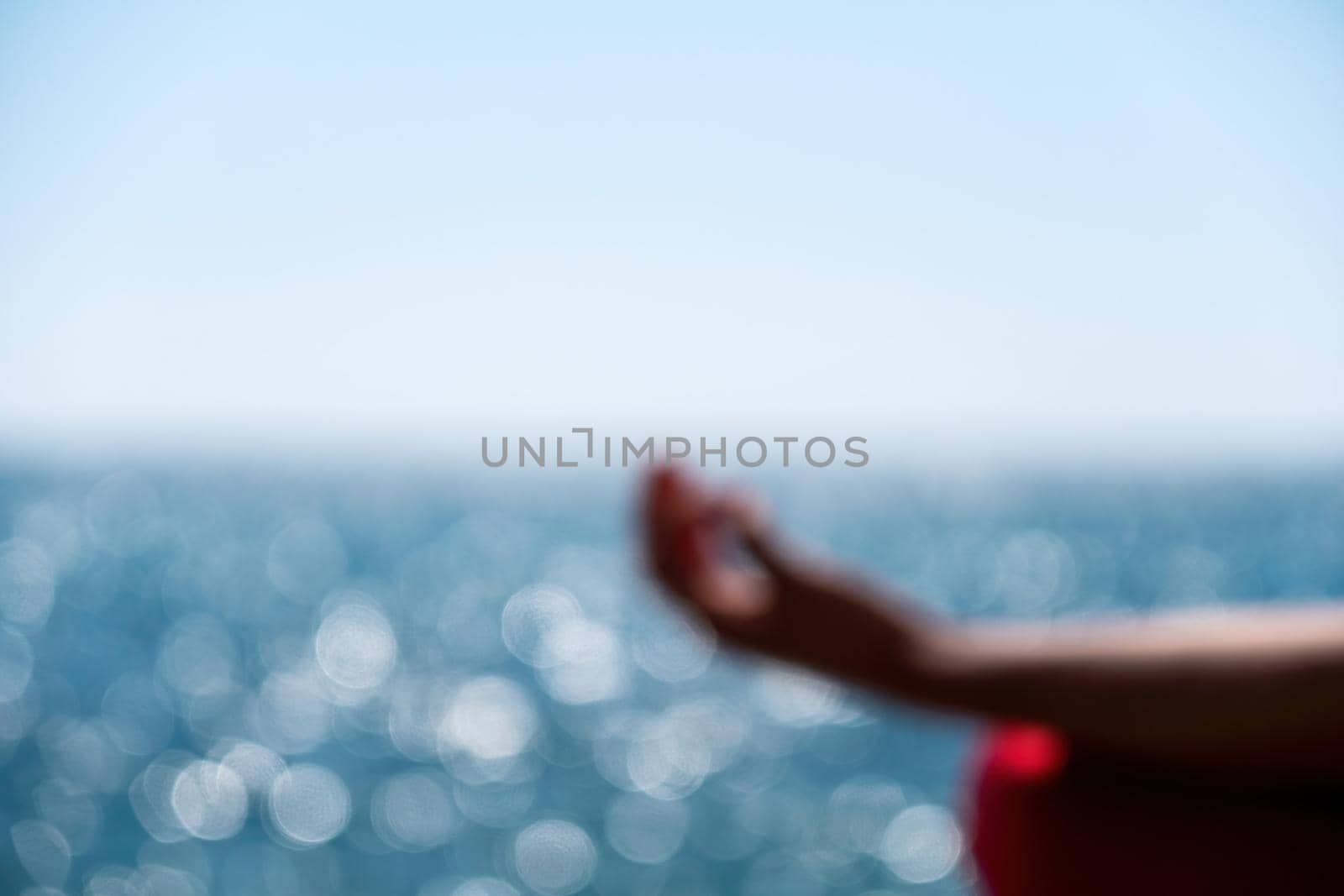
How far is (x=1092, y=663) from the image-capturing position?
0.87 m

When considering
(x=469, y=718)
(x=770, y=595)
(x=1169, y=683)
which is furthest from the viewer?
(x=469, y=718)

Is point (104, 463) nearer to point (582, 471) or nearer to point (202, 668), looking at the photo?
point (582, 471)

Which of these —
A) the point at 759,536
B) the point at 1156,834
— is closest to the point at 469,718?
the point at 759,536

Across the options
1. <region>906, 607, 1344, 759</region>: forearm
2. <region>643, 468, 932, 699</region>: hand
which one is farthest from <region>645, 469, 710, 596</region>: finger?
<region>906, 607, 1344, 759</region>: forearm

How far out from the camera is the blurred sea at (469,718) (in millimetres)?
13477

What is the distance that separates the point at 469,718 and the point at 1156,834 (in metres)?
20.0

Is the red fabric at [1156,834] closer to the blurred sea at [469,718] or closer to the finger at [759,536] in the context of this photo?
the blurred sea at [469,718]

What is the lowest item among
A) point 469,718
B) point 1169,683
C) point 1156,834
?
point 469,718

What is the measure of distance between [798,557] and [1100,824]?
0.30 m

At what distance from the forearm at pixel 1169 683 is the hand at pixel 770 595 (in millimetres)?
31

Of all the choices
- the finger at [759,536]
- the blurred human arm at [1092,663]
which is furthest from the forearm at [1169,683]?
the finger at [759,536]

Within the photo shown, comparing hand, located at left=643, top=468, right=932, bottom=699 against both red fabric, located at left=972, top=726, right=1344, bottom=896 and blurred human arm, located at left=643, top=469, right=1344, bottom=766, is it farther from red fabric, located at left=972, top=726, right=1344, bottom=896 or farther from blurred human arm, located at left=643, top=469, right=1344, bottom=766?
red fabric, located at left=972, top=726, right=1344, bottom=896

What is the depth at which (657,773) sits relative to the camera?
16844 millimetres

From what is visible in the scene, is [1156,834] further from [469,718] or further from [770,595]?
[469,718]
